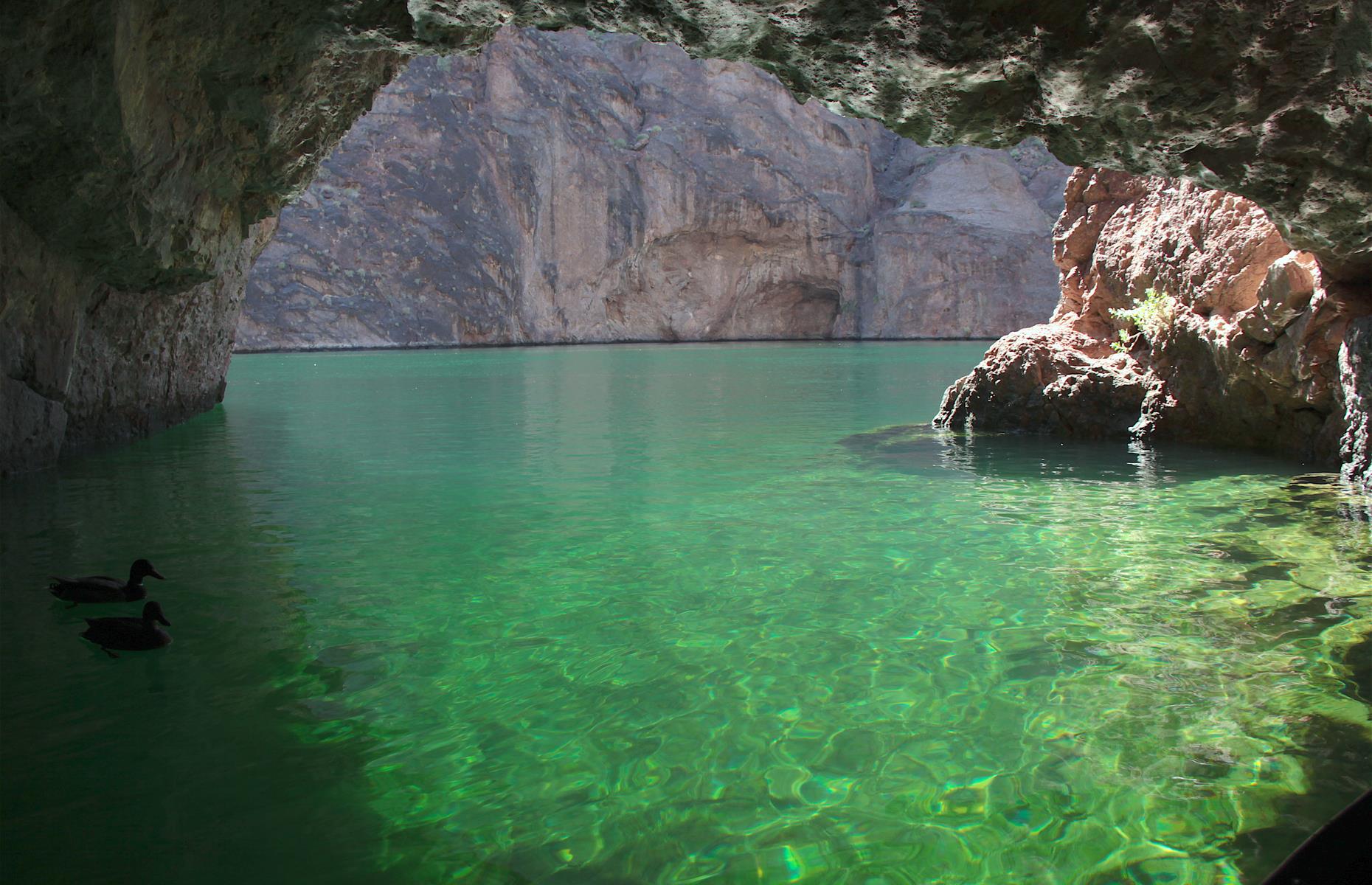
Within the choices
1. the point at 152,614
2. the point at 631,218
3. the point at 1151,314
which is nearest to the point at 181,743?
the point at 152,614

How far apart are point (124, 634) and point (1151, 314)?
1127 cm

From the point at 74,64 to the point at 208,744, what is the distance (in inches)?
213

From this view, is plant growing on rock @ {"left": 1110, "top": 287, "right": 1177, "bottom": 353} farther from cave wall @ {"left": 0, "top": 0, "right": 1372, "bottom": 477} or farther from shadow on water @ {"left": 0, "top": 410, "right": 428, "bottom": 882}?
shadow on water @ {"left": 0, "top": 410, "right": 428, "bottom": 882}

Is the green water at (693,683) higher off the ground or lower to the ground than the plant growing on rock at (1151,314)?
lower

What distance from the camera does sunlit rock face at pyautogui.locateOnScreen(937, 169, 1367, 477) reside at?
30.1 ft

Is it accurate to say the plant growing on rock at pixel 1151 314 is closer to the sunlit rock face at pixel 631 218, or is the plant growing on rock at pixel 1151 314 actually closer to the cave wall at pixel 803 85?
the cave wall at pixel 803 85

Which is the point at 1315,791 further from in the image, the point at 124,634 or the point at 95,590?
the point at 95,590

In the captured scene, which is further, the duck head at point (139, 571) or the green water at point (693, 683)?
the duck head at point (139, 571)

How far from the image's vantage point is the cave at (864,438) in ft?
11.6

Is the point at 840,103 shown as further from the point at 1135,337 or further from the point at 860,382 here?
the point at 860,382

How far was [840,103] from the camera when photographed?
6.88 m

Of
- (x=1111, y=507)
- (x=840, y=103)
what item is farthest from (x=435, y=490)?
(x=1111, y=507)

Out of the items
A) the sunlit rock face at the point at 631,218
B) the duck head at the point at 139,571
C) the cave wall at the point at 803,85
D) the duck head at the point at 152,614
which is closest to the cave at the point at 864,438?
the cave wall at the point at 803,85

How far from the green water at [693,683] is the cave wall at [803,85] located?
238 centimetres
